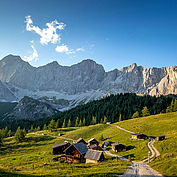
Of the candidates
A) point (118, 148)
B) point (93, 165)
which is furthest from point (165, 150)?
point (93, 165)

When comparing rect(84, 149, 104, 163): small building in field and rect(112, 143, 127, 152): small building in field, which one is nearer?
rect(84, 149, 104, 163): small building in field

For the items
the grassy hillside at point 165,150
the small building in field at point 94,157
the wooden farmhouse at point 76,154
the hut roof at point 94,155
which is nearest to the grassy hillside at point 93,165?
the grassy hillside at point 165,150

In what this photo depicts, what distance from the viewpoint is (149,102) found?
134m

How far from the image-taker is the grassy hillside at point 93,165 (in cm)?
2603

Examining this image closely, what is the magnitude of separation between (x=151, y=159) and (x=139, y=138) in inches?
913

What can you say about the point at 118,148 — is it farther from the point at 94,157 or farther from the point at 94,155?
the point at 94,157

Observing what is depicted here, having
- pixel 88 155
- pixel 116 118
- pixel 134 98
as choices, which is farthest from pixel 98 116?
pixel 88 155

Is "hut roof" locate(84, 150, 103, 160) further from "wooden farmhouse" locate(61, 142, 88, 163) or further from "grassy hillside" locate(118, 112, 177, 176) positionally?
"grassy hillside" locate(118, 112, 177, 176)

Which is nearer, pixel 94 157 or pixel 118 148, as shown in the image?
pixel 94 157

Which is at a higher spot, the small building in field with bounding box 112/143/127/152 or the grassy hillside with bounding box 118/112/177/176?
the grassy hillside with bounding box 118/112/177/176

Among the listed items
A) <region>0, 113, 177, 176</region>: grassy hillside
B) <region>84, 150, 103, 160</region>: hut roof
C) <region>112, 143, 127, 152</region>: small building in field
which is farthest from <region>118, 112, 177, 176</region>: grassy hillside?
<region>84, 150, 103, 160</region>: hut roof

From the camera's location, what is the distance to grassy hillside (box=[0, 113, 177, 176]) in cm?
2603

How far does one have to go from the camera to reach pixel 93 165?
33.3 m

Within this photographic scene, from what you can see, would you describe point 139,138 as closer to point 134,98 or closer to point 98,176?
point 98,176
